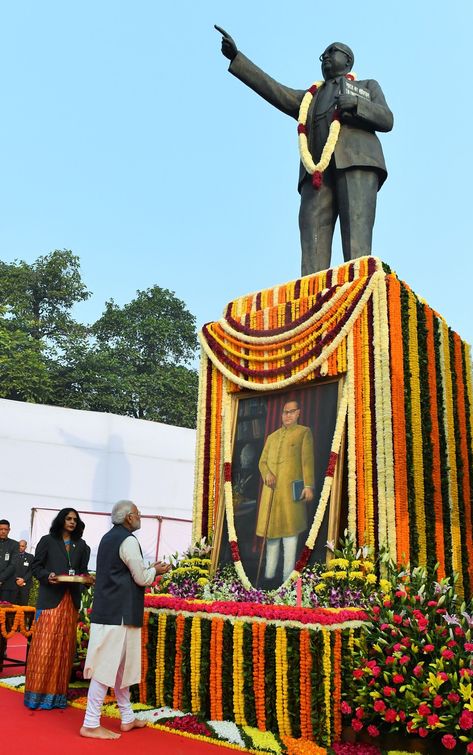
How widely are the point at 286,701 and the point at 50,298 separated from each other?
97.5 ft

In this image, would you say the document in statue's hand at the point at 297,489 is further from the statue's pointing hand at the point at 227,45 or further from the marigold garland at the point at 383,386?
the statue's pointing hand at the point at 227,45

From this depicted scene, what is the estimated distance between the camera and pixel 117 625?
4977 mm

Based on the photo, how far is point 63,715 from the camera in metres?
5.48

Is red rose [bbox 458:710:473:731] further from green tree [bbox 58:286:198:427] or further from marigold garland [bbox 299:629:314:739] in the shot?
green tree [bbox 58:286:198:427]

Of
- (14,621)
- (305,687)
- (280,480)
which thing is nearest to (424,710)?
(305,687)

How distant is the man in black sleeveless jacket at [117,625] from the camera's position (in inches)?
192

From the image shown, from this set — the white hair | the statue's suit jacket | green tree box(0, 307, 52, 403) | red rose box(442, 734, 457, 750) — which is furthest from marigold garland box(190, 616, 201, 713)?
green tree box(0, 307, 52, 403)

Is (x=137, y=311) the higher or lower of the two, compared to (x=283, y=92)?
higher

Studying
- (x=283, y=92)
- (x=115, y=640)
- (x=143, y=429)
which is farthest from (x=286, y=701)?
(x=143, y=429)

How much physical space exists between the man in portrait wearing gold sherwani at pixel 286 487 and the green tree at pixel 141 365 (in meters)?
24.0

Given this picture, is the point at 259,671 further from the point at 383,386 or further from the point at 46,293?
the point at 46,293

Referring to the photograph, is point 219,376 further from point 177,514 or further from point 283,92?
point 177,514

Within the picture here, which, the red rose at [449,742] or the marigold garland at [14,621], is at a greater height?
the marigold garland at [14,621]

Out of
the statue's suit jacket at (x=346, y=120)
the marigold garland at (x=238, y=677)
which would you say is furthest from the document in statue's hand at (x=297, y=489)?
the statue's suit jacket at (x=346, y=120)
